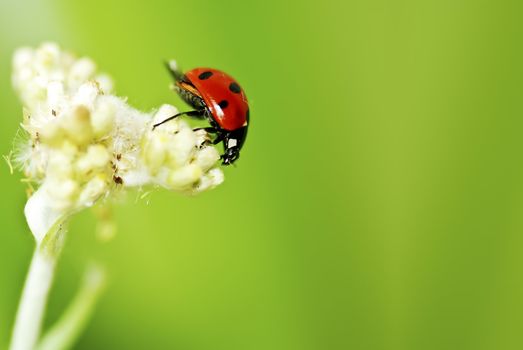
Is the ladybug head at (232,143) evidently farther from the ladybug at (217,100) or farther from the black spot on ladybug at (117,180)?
the black spot on ladybug at (117,180)

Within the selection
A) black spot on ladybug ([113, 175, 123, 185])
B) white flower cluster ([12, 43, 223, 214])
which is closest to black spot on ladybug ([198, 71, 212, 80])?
white flower cluster ([12, 43, 223, 214])

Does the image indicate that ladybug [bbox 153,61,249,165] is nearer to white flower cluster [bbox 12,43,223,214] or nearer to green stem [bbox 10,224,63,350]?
white flower cluster [bbox 12,43,223,214]

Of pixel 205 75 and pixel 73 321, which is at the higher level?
pixel 205 75

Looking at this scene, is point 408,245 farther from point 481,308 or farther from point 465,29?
point 465,29

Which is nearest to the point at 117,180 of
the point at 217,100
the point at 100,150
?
the point at 100,150

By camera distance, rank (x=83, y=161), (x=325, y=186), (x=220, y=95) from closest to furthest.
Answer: (x=83, y=161)
(x=220, y=95)
(x=325, y=186)

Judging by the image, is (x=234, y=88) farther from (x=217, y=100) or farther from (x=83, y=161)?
(x=83, y=161)
